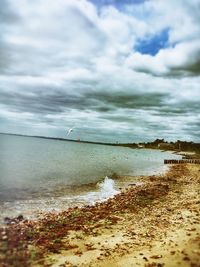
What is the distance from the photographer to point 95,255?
12.4 meters

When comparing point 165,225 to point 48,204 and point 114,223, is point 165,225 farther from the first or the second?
point 48,204

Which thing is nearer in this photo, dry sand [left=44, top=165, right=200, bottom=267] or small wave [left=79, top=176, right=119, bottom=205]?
dry sand [left=44, top=165, right=200, bottom=267]

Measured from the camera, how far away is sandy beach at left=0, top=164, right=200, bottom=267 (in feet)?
38.0

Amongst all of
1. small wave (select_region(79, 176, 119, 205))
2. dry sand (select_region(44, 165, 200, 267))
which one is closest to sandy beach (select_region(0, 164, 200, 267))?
dry sand (select_region(44, 165, 200, 267))

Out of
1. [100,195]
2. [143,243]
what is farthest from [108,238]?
[100,195]

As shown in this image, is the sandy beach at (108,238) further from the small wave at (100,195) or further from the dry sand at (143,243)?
the small wave at (100,195)

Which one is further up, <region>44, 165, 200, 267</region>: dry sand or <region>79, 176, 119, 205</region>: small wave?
<region>44, 165, 200, 267</region>: dry sand

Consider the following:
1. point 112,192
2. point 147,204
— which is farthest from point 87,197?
point 147,204

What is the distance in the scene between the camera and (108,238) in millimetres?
14781

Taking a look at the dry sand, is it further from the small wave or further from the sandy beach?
the small wave

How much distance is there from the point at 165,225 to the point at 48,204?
10.8m

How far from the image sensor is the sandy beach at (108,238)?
11578mm

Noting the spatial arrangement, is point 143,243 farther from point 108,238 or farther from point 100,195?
point 100,195

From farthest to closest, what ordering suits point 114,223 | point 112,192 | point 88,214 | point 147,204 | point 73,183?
1. point 73,183
2. point 112,192
3. point 147,204
4. point 88,214
5. point 114,223
